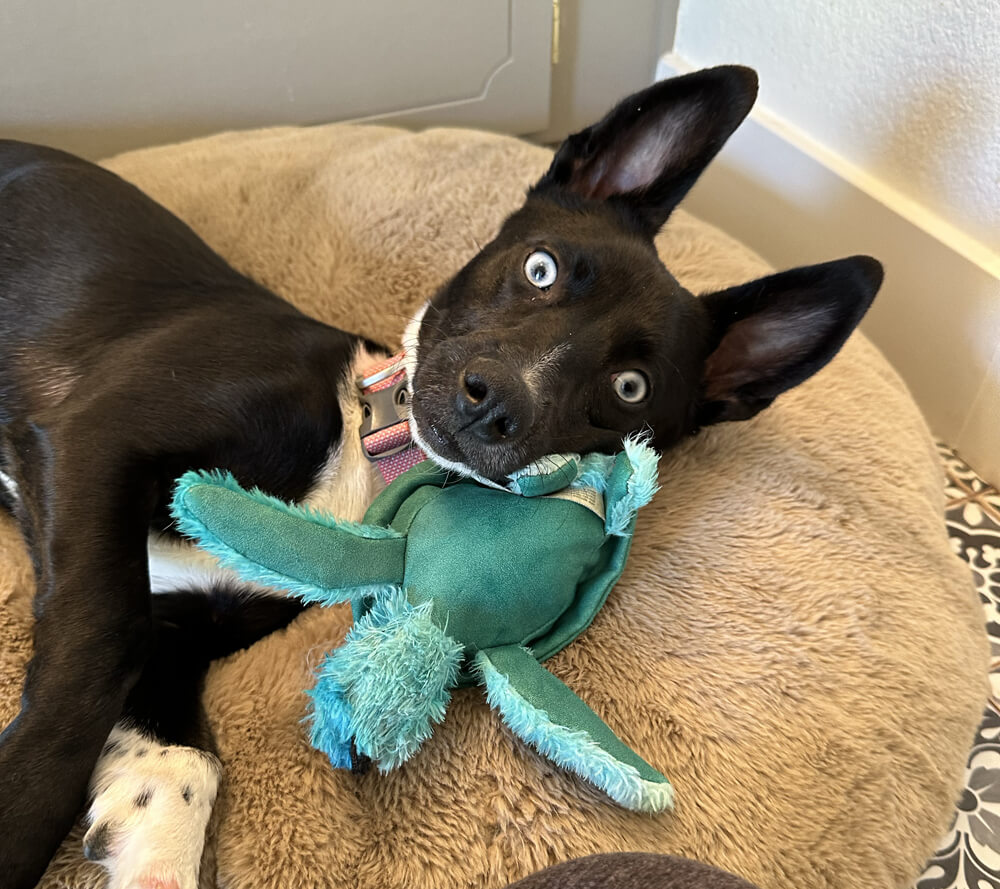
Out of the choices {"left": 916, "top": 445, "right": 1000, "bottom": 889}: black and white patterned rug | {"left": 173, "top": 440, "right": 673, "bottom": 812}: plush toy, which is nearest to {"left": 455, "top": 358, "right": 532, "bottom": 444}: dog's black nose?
{"left": 173, "top": 440, "right": 673, "bottom": 812}: plush toy

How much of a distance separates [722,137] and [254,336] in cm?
101

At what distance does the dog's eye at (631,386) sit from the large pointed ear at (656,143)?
412 mm

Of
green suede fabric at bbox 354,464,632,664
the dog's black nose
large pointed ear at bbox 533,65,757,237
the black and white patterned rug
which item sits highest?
large pointed ear at bbox 533,65,757,237

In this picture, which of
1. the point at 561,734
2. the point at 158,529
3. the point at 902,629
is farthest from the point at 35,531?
the point at 902,629

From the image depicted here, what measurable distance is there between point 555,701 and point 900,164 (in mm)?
2048

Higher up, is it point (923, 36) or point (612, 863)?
point (923, 36)

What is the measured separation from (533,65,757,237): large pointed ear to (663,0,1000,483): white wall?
0.99 m

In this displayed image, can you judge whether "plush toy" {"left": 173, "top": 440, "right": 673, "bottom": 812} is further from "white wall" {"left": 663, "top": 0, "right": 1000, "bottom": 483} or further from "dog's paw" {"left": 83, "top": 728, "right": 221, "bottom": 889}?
"white wall" {"left": 663, "top": 0, "right": 1000, "bottom": 483}

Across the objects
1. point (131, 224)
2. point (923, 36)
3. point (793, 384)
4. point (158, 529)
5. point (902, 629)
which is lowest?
point (158, 529)

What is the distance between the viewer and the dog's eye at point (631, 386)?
1560 mm

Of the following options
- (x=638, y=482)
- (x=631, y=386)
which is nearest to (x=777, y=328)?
(x=631, y=386)

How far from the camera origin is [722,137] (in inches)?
66.4

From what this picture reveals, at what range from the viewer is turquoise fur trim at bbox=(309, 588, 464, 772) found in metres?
1.16

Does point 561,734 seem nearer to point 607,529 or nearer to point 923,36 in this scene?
point 607,529
